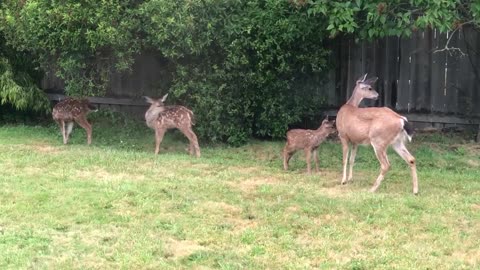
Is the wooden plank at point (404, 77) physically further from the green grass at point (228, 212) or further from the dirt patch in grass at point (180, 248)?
the dirt patch in grass at point (180, 248)

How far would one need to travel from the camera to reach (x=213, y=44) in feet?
38.4

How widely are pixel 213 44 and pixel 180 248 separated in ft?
18.5

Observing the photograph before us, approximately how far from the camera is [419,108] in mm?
12969

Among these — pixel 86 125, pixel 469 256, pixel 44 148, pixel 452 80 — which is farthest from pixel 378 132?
pixel 44 148

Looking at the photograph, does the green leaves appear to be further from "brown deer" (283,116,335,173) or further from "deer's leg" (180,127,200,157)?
"brown deer" (283,116,335,173)

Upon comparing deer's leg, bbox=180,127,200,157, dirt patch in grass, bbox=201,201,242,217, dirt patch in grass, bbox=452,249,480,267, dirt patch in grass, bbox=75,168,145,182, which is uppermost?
deer's leg, bbox=180,127,200,157

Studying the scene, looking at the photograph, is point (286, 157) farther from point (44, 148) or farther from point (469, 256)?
point (469, 256)

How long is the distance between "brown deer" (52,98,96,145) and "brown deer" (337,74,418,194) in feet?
15.7

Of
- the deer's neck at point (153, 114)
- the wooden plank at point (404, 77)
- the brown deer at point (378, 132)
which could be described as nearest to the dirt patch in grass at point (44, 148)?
the deer's neck at point (153, 114)

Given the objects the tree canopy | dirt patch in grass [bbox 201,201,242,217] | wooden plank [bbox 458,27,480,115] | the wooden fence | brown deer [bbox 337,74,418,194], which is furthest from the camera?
the wooden fence

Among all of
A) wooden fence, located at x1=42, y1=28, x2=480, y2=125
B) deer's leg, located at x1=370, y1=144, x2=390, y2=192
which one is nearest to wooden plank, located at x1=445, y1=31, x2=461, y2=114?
wooden fence, located at x1=42, y1=28, x2=480, y2=125

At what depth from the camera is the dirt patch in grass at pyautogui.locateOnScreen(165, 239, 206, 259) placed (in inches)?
258

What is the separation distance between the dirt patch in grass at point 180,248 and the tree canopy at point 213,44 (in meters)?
4.59

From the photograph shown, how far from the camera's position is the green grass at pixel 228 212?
6.51 meters
